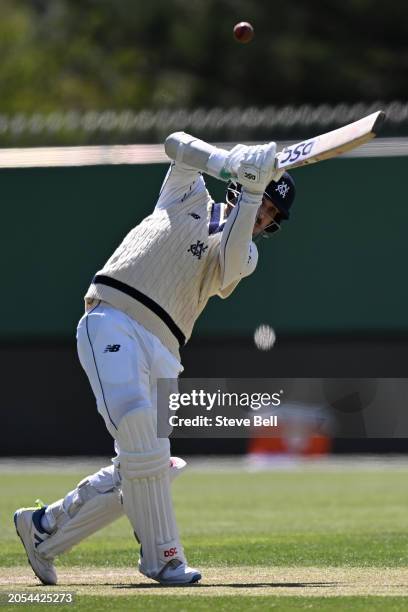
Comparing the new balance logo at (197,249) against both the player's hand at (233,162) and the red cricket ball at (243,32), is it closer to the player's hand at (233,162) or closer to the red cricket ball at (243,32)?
the player's hand at (233,162)

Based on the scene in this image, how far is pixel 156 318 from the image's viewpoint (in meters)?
7.53

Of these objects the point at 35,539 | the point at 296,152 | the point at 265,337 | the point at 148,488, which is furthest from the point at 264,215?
the point at 265,337

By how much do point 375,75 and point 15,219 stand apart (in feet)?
48.6

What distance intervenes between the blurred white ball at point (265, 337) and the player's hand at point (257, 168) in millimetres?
12587

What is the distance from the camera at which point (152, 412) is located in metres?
7.33

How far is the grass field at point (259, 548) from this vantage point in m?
6.84

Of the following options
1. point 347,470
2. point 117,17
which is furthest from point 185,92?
point 347,470

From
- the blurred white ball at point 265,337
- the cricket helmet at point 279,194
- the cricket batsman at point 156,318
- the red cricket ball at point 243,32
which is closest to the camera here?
the cricket batsman at point 156,318

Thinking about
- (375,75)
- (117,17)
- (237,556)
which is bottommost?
(237,556)

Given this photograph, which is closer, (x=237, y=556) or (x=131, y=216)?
(x=237, y=556)

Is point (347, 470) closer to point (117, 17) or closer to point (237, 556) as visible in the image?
point (237, 556)

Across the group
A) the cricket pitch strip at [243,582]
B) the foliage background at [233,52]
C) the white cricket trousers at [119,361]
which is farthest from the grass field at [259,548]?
the foliage background at [233,52]

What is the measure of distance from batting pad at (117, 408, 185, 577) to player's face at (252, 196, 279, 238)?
109cm

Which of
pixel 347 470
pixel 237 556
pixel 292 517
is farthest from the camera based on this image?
pixel 347 470
